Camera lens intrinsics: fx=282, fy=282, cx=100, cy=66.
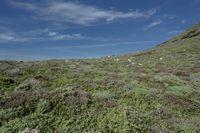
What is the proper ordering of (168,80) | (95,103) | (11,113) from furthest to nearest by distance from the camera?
(168,80), (95,103), (11,113)

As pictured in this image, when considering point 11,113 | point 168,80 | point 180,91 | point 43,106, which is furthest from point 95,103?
point 168,80

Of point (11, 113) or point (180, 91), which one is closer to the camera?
point (11, 113)

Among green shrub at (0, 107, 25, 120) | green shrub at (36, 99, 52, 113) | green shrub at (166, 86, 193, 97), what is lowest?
green shrub at (0, 107, 25, 120)

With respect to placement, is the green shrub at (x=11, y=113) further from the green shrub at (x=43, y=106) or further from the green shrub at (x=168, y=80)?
the green shrub at (x=168, y=80)

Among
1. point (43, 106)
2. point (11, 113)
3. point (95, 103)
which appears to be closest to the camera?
point (11, 113)

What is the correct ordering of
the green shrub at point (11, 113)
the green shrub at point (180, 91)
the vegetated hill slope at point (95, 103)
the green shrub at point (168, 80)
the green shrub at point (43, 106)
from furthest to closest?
Answer: the green shrub at point (168, 80) → the green shrub at point (180, 91) → the green shrub at point (43, 106) → the green shrub at point (11, 113) → the vegetated hill slope at point (95, 103)

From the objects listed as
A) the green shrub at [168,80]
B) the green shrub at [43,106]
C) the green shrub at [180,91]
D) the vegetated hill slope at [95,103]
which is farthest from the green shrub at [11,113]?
the green shrub at [168,80]

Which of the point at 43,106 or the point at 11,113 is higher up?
the point at 43,106

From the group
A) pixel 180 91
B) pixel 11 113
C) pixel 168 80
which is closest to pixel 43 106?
pixel 11 113

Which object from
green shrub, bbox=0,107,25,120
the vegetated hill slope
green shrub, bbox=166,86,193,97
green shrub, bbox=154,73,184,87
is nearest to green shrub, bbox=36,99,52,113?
the vegetated hill slope

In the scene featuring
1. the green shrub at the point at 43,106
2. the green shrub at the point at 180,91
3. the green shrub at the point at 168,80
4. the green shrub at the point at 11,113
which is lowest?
the green shrub at the point at 11,113

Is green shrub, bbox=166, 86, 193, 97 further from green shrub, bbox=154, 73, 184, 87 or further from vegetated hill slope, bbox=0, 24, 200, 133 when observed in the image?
green shrub, bbox=154, 73, 184, 87

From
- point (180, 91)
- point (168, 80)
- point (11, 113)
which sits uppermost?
point (168, 80)

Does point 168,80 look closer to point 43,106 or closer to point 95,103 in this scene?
point 95,103
